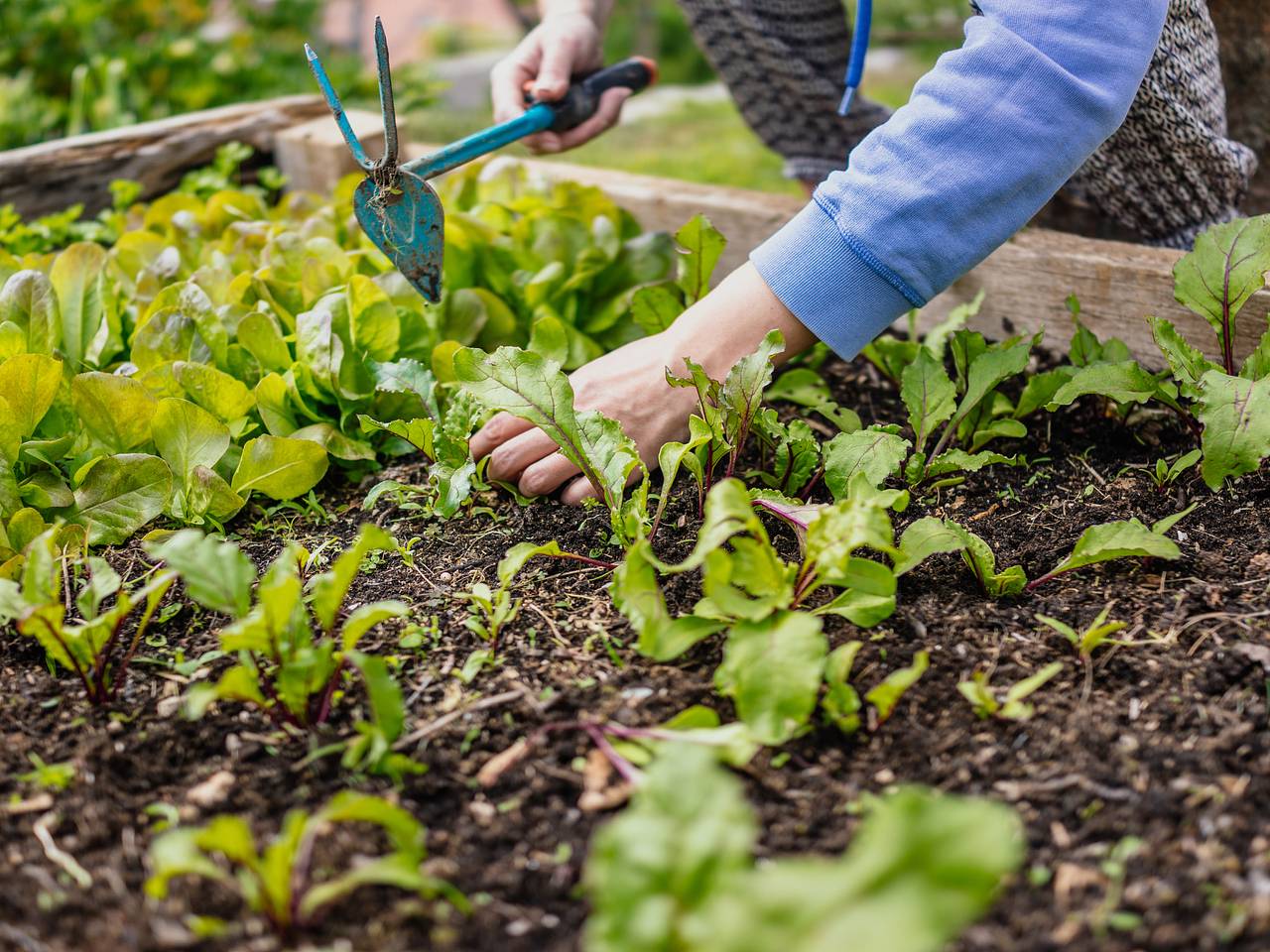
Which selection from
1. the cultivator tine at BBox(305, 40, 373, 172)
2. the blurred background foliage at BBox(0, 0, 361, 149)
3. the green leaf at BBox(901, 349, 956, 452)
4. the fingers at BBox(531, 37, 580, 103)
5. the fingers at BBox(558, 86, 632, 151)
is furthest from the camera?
the blurred background foliage at BBox(0, 0, 361, 149)

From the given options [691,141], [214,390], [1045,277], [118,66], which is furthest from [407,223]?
[691,141]

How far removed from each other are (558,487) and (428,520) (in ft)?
0.64

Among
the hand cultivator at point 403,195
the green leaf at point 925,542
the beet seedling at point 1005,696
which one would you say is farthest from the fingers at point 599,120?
the beet seedling at point 1005,696

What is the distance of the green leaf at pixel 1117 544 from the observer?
1.25 m

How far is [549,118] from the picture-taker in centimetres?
221

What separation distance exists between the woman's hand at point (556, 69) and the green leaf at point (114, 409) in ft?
3.24

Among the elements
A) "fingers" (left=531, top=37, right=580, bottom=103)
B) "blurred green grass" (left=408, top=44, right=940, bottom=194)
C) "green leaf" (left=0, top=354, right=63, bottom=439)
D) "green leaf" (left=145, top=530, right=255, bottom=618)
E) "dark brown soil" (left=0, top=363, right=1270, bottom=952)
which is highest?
"fingers" (left=531, top=37, right=580, bottom=103)

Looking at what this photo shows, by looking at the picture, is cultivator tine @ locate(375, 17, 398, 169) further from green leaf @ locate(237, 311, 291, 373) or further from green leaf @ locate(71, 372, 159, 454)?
green leaf @ locate(71, 372, 159, 454)

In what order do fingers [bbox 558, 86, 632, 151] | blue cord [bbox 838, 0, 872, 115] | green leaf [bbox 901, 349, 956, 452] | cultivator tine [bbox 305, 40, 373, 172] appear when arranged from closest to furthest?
green leaf [bbox 901, 349, 956, 452] → cultivator tine [bbox 305, 40, 373, 172] → blue cord [bbox 838, 0, 872, 115] → fingers [bbox 558, 86, 632, 151]

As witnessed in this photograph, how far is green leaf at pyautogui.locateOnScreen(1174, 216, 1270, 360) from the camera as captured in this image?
61.6 inches

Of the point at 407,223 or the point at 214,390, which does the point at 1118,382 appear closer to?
the point at 407,223

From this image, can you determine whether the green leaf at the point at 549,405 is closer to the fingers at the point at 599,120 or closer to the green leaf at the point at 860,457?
the green leaf at the point at 860,457

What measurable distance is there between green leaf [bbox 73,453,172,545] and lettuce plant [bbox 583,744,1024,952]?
1.05 m

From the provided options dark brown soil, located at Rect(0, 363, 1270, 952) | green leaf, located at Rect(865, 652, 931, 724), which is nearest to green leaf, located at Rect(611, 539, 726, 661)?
dark brown soil, located at Rect(0, 363, 1270, 952)
